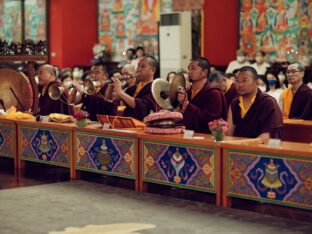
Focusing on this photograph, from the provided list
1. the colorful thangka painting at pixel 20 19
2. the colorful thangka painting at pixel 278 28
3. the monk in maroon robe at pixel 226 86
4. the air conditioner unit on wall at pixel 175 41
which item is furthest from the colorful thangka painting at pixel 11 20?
the monk in maroon robe at pixel 226 86

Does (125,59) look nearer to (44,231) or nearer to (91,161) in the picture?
(91,161)

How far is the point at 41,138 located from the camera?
7.51 m

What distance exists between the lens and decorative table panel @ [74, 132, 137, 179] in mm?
6496

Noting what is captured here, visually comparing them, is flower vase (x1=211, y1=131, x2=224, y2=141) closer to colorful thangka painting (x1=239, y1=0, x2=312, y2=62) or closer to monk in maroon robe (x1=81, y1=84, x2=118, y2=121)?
monk in maroon robe (x1=81, y1=84, x2=118, y2=121)

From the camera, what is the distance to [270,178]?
5.38m

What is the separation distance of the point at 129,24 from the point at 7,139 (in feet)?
28.4

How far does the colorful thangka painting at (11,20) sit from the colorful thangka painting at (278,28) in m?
6.22

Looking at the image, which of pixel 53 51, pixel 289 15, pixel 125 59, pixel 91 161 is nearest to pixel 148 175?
pixel 91 161

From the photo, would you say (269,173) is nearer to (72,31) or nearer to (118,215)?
(118,215)

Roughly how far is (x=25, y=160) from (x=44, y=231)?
300 centimetres

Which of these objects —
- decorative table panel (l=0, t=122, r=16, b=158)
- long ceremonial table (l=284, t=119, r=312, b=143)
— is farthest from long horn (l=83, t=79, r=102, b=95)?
long ceremonial table (l=284, t=119, r=312, b=143)

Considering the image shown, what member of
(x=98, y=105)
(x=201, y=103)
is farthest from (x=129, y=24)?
(x=201, y=103)

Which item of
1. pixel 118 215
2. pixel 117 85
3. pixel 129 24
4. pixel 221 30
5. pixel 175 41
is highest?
pixel 129 24

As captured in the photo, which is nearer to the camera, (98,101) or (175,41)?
(98,101)
